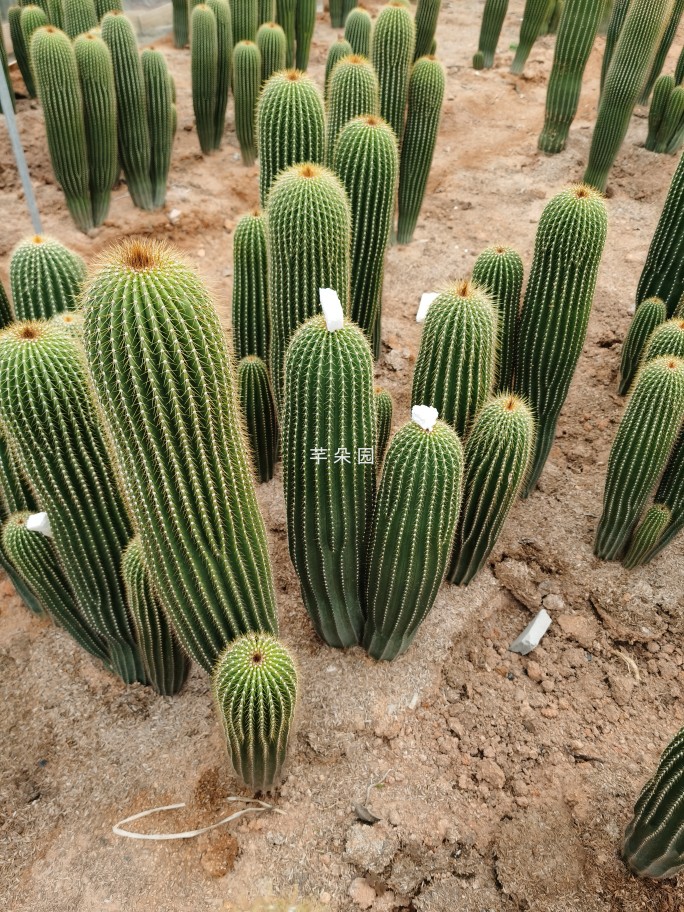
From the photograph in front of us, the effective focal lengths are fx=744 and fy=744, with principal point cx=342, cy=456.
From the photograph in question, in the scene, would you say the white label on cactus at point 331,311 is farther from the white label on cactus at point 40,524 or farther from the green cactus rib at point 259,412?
the white label on cactus at point 40,524

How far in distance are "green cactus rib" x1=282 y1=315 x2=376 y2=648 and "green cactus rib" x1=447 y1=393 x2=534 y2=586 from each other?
0.53m

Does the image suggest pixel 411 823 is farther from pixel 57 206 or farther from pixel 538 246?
pixel 57 206

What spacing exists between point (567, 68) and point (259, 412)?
6084 mm

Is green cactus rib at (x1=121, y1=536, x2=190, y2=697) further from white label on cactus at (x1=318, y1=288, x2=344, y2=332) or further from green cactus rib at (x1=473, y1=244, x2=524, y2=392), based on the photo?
green cactus rib at (x1=473, y1=244, x2=524, y2=392)

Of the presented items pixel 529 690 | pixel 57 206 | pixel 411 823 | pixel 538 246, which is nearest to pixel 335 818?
pixel 411 823

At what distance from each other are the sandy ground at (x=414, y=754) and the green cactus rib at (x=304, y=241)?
1.38 metres

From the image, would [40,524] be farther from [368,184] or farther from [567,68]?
[567,68]

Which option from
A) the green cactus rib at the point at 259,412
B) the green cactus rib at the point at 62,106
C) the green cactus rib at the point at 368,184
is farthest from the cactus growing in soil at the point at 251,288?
the green cactus rib at the point at 62,106

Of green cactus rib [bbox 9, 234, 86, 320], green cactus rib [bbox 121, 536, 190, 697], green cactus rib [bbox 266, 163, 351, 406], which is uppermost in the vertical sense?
green cactus rib [bbox 266, 163, 351, 406]

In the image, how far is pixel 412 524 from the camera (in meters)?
3.06

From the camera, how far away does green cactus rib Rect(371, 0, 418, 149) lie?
19.8 ft

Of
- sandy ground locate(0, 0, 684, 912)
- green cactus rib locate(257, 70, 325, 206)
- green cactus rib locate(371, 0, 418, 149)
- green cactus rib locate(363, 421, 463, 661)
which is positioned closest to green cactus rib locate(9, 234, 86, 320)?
green cactus rib locate(257, 70, 325, 206)

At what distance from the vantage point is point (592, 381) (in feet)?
18.2

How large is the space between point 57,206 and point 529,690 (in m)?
6.43
